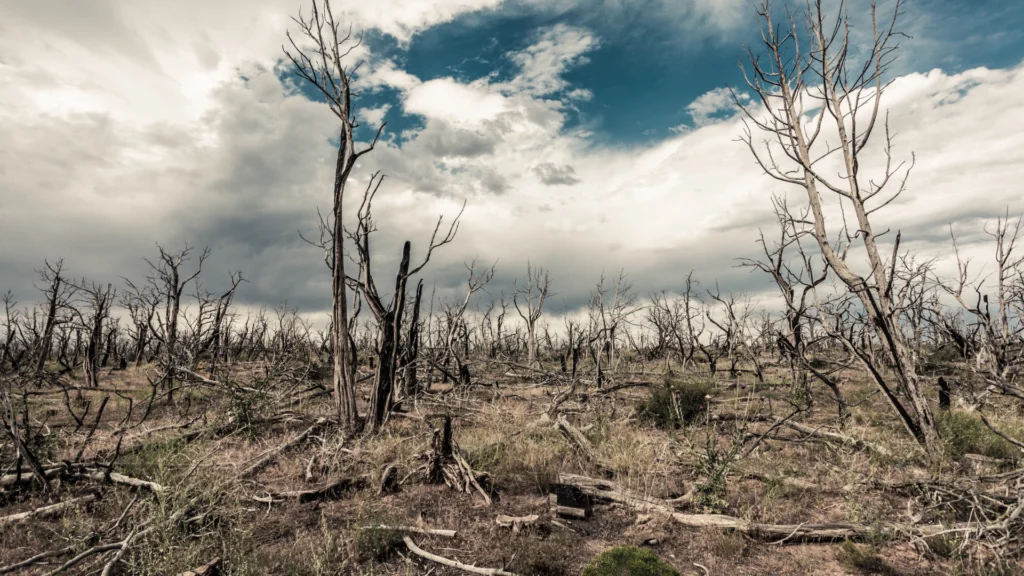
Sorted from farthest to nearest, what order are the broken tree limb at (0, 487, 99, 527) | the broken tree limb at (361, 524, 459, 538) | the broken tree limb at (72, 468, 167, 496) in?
the broken tree limb at (72, 468, 167, 496) → the broken tree limb at (0, 487, 99, 527) → the broken tree limb at (361, 524, 459, 538)

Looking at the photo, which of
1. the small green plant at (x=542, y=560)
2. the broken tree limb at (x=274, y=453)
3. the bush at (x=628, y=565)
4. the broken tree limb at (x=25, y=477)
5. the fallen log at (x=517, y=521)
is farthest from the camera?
the broken tree limb at (x=274, y=453)

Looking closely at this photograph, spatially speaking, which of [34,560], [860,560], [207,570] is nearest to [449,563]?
[207,570]

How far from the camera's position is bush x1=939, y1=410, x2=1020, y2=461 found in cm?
699

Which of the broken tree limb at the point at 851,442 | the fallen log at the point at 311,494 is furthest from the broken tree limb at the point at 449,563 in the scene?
the broken tree limb at the point at 851,442

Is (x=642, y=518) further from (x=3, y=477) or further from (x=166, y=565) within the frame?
(x=3, y=477)

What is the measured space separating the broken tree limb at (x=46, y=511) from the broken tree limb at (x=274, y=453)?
157 cm

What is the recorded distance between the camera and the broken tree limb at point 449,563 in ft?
13.5

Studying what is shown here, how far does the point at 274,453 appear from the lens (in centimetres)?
759

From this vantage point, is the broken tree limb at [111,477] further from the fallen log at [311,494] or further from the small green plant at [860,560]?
the small green plant at [860,560]

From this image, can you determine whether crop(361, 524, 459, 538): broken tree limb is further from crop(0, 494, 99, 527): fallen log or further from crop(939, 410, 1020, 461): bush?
crop(939, 410, 1020, 461): bush

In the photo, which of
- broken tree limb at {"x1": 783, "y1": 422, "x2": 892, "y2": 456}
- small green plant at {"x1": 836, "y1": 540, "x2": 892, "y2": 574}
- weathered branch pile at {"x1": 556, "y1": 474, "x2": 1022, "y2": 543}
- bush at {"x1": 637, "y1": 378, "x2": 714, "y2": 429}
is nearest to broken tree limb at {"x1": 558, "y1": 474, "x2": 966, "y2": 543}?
weathered branch pile at {"x1": 556, "y1": 474, "x2": 1022, "y2": 543}

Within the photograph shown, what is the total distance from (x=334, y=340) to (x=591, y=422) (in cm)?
511

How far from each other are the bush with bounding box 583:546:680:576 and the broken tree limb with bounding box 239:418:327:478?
16.7 feet

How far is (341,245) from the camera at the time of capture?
9461 mm
